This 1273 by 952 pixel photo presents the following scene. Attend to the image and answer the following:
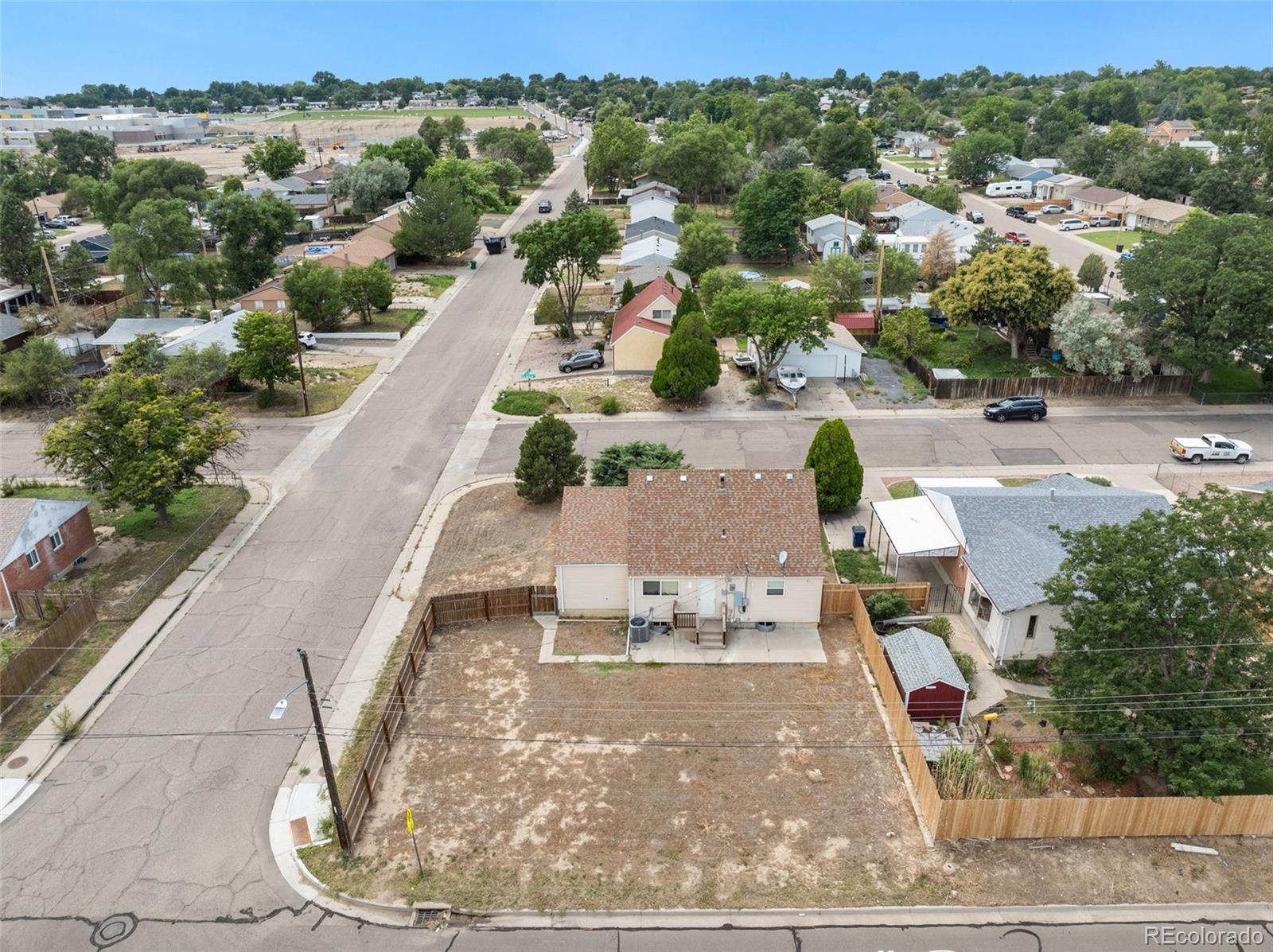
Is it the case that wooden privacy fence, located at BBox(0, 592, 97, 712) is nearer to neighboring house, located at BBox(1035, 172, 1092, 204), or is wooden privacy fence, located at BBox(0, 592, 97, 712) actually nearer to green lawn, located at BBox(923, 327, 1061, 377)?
green lawn, located at BBox(923, 327, 1061, 377)

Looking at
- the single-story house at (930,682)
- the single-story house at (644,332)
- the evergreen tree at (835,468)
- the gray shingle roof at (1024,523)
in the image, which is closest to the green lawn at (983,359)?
the single-story house at (644,332)

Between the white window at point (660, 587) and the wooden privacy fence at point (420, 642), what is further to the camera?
the white window at point (660, 587)

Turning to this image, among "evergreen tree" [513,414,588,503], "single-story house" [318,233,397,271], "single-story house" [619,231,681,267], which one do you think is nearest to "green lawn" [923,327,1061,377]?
"single-story house" [619,231,681,267]

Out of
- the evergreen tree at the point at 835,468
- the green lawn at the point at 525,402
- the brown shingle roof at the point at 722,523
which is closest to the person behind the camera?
the brown shingle roof at the point at 722,523

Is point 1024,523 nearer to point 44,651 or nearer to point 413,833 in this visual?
point 413,833

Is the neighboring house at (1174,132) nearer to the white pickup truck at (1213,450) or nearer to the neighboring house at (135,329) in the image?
the white pickup truck at (1213,450)

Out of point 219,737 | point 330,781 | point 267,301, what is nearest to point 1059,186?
point 267,301
